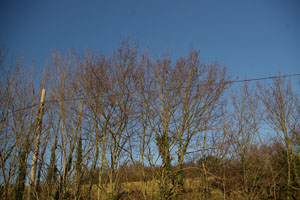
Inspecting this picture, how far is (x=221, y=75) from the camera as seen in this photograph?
12539 millimetres

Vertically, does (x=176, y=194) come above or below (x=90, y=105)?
below

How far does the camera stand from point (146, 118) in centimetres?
1009

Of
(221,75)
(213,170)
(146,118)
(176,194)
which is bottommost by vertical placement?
(176,194)

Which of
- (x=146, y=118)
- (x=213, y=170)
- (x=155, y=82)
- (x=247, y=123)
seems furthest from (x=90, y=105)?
(x=247, y=123)

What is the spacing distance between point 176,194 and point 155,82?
4979 mm

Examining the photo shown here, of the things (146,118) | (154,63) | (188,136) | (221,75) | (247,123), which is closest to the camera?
(146,118)

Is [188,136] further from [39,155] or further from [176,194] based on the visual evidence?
[39,155]

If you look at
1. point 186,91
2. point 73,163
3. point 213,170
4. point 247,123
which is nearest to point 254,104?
point 247,123

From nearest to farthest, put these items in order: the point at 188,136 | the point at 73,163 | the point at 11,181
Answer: the point at 11,181 < the point at 73,163 < the point at 188,136

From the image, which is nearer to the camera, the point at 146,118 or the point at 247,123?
the point at 146,118

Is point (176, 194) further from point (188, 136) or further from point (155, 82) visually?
point (155, 82)

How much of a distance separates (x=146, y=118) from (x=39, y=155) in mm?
4823

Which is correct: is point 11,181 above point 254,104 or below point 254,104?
below

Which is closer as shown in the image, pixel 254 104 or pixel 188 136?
pixel 188 136
